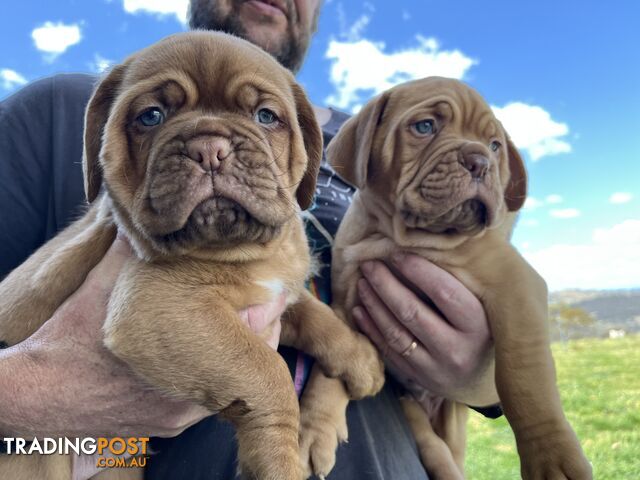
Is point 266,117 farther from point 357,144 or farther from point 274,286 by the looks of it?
point 357,144

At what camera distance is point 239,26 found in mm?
3752

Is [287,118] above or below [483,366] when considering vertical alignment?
above

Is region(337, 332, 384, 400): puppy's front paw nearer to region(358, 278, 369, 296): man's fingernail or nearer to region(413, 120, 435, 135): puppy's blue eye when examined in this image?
region(358, 278, 369, 296): man's fingernail

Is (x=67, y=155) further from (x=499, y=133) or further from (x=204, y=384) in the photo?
(x=499, y=133)

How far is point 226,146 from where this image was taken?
1.91 metres

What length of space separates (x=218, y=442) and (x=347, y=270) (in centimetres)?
115

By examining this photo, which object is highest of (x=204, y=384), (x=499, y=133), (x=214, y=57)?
(x=499, y=133)

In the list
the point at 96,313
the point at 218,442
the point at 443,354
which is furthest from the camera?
the point at 443,354

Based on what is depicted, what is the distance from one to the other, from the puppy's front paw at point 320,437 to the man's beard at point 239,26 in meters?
2.58

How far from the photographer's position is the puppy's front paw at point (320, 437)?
2232mm

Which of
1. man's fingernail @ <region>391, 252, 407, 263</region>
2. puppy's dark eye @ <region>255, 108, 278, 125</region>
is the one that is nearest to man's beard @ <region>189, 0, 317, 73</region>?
puppy's dark eye @ <region>255, 108, 278, 125</region>

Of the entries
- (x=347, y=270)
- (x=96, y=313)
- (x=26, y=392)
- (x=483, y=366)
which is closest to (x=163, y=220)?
(x=96, y=313)

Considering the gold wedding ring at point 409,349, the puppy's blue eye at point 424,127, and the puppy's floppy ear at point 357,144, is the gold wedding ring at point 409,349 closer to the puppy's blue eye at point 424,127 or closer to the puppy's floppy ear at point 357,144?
the puppy's floppy ear at point 357,144

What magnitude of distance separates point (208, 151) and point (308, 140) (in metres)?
0.75
